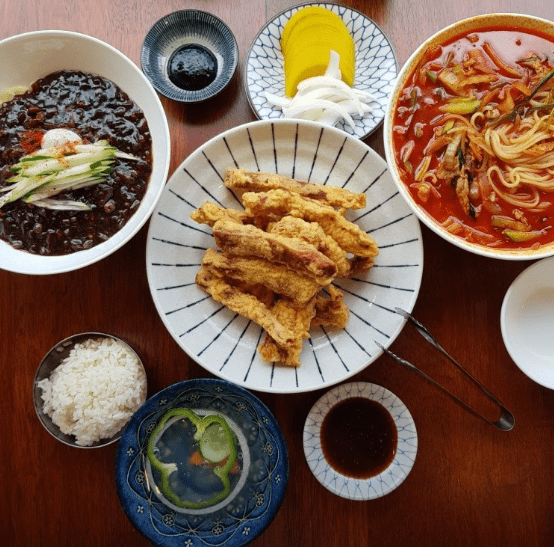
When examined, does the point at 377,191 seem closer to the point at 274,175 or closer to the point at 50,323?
the point at 274,175

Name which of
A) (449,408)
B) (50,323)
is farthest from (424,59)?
(50,323)

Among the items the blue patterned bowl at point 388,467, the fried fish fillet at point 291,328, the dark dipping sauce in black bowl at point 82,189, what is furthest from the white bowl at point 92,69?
the blue patterned bowl at point 388,467

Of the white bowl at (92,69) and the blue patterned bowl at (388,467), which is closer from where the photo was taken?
the white bowl at (92,69)

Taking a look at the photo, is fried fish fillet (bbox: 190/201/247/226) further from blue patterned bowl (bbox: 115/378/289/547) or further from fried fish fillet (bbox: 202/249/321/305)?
blue patterned bowl (bbox: 115/378/289/547)

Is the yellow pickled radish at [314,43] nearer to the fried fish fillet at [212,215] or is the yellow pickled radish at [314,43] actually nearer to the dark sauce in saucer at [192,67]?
the dark sauce in saucer at [192,67]

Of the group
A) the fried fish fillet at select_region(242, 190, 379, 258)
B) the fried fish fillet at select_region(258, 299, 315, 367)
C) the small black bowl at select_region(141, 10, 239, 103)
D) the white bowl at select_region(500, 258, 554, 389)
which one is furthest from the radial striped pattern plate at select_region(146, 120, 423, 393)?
the white bowl at select_region(500, 258, 554, 389)
